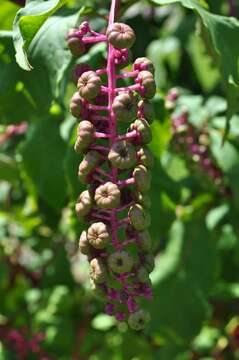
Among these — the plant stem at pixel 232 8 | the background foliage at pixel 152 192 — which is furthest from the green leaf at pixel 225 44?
the plant stem at pixel 232 8

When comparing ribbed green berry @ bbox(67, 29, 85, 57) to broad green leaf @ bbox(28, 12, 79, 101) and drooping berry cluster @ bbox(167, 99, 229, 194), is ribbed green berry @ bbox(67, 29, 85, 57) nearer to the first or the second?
broad green leaf @ bbox(28, 12, 79, 101)

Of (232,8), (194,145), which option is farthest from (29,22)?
(232,8)

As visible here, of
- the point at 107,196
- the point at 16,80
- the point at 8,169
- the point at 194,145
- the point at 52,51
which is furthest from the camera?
the point at 8,169

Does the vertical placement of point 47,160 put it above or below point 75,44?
below

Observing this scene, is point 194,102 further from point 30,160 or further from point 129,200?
point 129,200

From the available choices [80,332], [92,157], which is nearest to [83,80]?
[92,157]

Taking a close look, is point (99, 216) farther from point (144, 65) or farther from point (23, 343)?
→ point (23, 343)

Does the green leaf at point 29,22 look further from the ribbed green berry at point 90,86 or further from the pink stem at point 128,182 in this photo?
the pink stem at point 128,182

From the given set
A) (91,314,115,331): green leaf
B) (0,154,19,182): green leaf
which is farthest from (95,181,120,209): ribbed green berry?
(91,314,115,331): green leaf
